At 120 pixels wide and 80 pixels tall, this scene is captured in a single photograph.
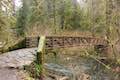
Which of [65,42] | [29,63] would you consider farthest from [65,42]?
[29,63]

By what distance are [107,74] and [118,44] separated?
6.85 ft

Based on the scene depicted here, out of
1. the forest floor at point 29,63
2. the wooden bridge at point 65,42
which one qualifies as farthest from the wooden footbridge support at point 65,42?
the forest floor at point 29,63

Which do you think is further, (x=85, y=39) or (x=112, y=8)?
(x=85, y=39)

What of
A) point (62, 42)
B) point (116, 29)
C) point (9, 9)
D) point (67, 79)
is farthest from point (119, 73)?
point (9, 9)

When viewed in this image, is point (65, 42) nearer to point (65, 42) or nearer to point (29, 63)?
point (65, 42)

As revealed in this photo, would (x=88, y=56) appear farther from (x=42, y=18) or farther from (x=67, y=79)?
(x=42, y=18)

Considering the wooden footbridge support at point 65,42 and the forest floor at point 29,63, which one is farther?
the wooden footbridge support at point 65,42

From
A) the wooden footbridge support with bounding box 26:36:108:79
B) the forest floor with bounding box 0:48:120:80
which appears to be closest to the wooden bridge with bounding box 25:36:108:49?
the wooden footbridge support with bounding box 26:36:108:79

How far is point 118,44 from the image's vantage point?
14844 millimetres

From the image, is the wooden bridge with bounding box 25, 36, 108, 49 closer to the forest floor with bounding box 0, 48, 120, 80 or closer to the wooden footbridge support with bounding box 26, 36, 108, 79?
the wooden footbridge support with bounding box 26, 36, 108, 79

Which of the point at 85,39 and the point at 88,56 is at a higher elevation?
the point at 85,39

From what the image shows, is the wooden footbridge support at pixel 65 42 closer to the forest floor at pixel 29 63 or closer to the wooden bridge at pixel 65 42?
the wooden bridge at pixel 65 42

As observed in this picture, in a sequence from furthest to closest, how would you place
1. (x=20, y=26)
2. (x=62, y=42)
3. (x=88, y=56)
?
(x=20, y=26)
(x=88, y=56)
(x=62, y=42)

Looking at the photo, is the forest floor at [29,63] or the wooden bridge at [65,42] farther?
the wooden bridge at [65,42]
